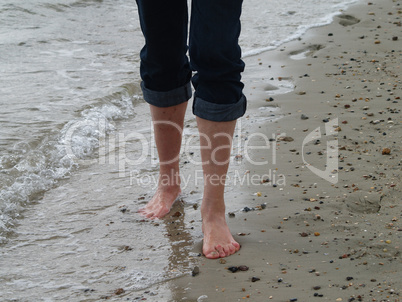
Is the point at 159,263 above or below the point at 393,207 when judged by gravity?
below

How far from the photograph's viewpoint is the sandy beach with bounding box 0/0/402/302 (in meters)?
2.10

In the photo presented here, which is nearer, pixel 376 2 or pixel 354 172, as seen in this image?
pixel 354 172

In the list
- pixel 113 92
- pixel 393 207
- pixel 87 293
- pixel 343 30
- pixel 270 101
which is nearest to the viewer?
pixel 87 293

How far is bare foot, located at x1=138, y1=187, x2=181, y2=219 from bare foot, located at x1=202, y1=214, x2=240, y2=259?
360mm

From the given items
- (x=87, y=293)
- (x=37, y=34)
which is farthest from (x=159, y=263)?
(x=37, y=34)

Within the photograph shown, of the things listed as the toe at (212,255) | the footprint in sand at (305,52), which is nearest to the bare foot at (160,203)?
the toe at (212,255)

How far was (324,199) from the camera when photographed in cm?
268

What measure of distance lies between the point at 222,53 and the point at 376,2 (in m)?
5.62

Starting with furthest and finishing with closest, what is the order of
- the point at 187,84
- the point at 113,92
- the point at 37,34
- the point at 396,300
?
1. the point at 37,34
2. the point at 113,92
3. the point at 187,84
4. the point at 396,300

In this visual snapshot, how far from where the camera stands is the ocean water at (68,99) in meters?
2.98

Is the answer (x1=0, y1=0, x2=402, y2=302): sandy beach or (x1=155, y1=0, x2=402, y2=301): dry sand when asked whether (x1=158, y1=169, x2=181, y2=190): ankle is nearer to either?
(x1=0, y1=0, x2=402, y2=302): sandy beach

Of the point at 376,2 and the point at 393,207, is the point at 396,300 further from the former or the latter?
the point at 376,2

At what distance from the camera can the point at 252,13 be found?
765 centimetres

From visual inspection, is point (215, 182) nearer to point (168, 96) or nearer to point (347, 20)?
point (168, 96)
